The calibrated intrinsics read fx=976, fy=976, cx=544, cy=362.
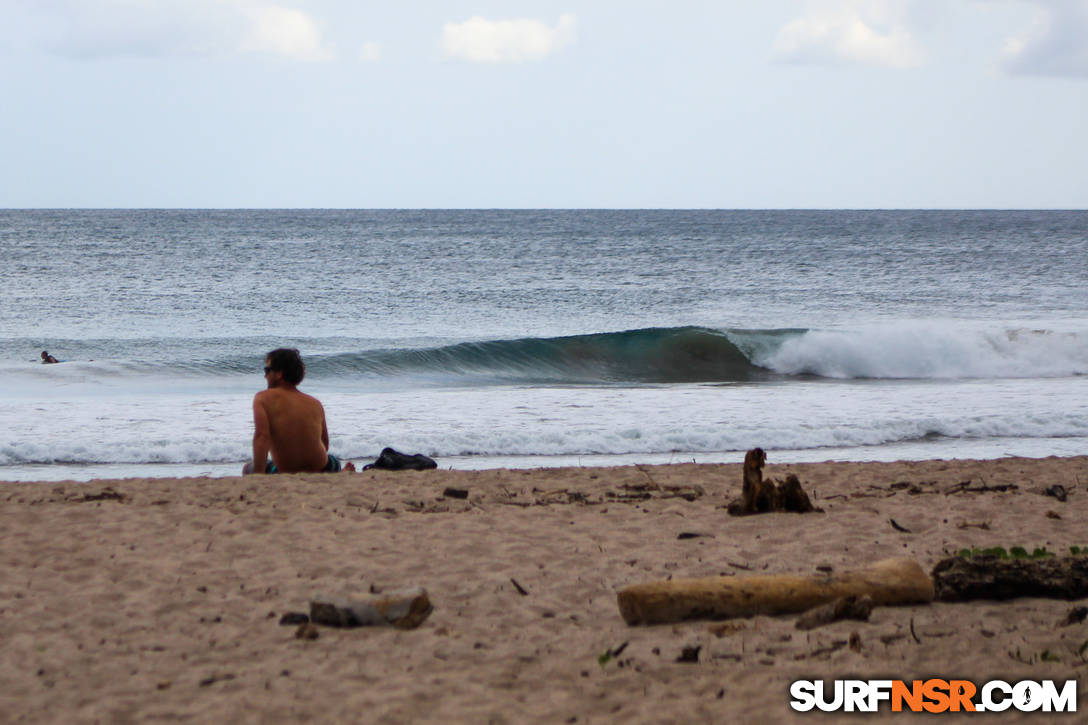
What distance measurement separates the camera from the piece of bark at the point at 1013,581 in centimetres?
402

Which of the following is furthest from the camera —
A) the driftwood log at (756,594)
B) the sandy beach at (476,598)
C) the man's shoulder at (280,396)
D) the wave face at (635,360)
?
the wave face at (635,360)

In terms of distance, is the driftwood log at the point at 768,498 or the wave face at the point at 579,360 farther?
the wave face at the point at 579,360

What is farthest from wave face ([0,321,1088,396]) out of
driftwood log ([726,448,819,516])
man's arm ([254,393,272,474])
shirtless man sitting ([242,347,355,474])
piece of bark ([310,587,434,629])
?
piece of bark ([310,587,434,629])

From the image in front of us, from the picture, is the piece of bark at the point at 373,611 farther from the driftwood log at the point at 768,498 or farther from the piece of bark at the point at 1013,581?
the driftwood log at the point at 768,498

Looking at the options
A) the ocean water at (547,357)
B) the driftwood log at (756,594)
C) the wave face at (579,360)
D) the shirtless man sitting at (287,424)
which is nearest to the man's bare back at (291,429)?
the shirtless man sitting at (287,424)

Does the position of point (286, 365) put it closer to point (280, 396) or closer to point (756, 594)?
point (280, 396)

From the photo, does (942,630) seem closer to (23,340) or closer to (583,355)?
(583,355)

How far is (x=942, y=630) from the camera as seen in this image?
369 cm

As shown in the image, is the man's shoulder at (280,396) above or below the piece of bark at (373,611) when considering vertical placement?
above

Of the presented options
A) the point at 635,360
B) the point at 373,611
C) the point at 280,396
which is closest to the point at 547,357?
the point at 635,360

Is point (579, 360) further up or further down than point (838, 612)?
further down

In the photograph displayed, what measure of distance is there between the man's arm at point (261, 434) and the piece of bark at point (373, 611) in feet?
9.77

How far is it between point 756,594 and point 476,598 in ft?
4.17

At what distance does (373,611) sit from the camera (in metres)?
4.01
